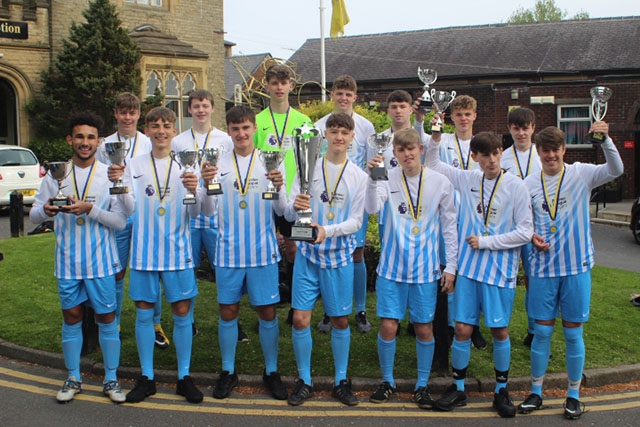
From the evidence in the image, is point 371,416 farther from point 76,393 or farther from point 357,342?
point 76,393

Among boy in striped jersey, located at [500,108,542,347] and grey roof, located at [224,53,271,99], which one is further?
grey roof, located at [224,53,271,99]

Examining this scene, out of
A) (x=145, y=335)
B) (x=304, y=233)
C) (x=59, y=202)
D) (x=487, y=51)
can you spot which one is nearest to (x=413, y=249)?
(x=304, y=233)

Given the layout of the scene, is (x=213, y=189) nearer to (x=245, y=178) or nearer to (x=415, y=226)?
(x=245, y=178)

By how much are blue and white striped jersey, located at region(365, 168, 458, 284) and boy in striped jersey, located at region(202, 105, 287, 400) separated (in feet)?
2.91

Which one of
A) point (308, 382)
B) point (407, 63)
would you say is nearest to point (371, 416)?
point (308, 382)

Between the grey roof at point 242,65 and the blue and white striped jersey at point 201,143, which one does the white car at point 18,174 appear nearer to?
the blue and white striped jersey at point 201,143

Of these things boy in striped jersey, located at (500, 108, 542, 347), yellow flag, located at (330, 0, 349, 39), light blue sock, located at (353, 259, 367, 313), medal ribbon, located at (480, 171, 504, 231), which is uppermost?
yellow flag, located at (330, 0, 349, 39)

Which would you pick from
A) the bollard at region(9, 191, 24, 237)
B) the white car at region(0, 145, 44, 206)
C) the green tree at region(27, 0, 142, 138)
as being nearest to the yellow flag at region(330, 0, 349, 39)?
the green tree at region(27, 0, 142, 138)

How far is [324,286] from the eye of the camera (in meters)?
5.43

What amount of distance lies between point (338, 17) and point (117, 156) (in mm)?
20790

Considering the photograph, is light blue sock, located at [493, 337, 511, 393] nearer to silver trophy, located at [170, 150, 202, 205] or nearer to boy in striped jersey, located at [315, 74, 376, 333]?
boy in striped jersey, located at [315, 74, 376, 333]

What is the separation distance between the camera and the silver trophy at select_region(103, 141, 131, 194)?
5.20 metres

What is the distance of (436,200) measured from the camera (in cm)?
541

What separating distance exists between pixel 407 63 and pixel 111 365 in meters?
27.6
